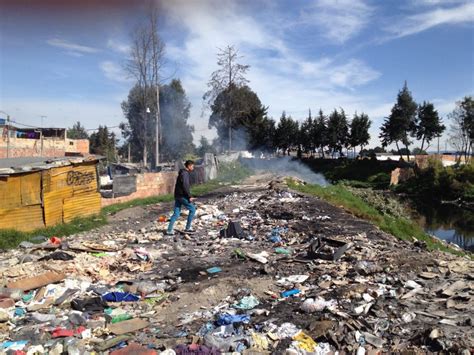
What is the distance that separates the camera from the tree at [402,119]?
35250 millimetres

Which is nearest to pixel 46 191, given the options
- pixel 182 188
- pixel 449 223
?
pixel 182 188

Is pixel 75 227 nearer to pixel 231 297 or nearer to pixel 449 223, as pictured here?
pixel 231 297

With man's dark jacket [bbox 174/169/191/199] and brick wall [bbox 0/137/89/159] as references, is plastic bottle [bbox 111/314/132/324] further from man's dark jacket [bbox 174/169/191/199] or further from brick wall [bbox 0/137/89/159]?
brick wall [bbox 0/137/89/159]

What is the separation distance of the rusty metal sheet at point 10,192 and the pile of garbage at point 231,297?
124cm

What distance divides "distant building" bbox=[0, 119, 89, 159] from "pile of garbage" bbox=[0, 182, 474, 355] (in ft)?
42.6

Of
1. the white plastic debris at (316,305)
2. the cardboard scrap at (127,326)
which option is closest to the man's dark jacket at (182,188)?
the cardboard scrap at (127,326)

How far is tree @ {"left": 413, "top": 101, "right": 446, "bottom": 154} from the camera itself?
3481 cm

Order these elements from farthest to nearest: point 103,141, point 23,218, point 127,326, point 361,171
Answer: point 103,141, point 361,171, point 23,218, point 127,326

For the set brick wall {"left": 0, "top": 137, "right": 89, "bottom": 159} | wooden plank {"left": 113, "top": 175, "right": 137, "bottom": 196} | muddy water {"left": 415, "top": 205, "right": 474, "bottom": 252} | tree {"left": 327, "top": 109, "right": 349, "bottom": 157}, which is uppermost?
tree {"left": 327, "top": 109, "right": 349, "bottom": 157}

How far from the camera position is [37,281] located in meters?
5.09

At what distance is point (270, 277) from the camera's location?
213 inches

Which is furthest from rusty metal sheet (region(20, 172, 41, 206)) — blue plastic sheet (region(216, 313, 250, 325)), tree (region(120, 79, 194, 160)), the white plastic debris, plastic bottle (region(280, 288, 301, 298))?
tree (region(120, 79, 194, 160))

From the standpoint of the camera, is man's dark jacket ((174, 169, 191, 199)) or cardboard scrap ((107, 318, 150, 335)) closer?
cardboard scrap ((107, 318, 150, 335))

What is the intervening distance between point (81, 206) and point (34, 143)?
1395 centimetres
